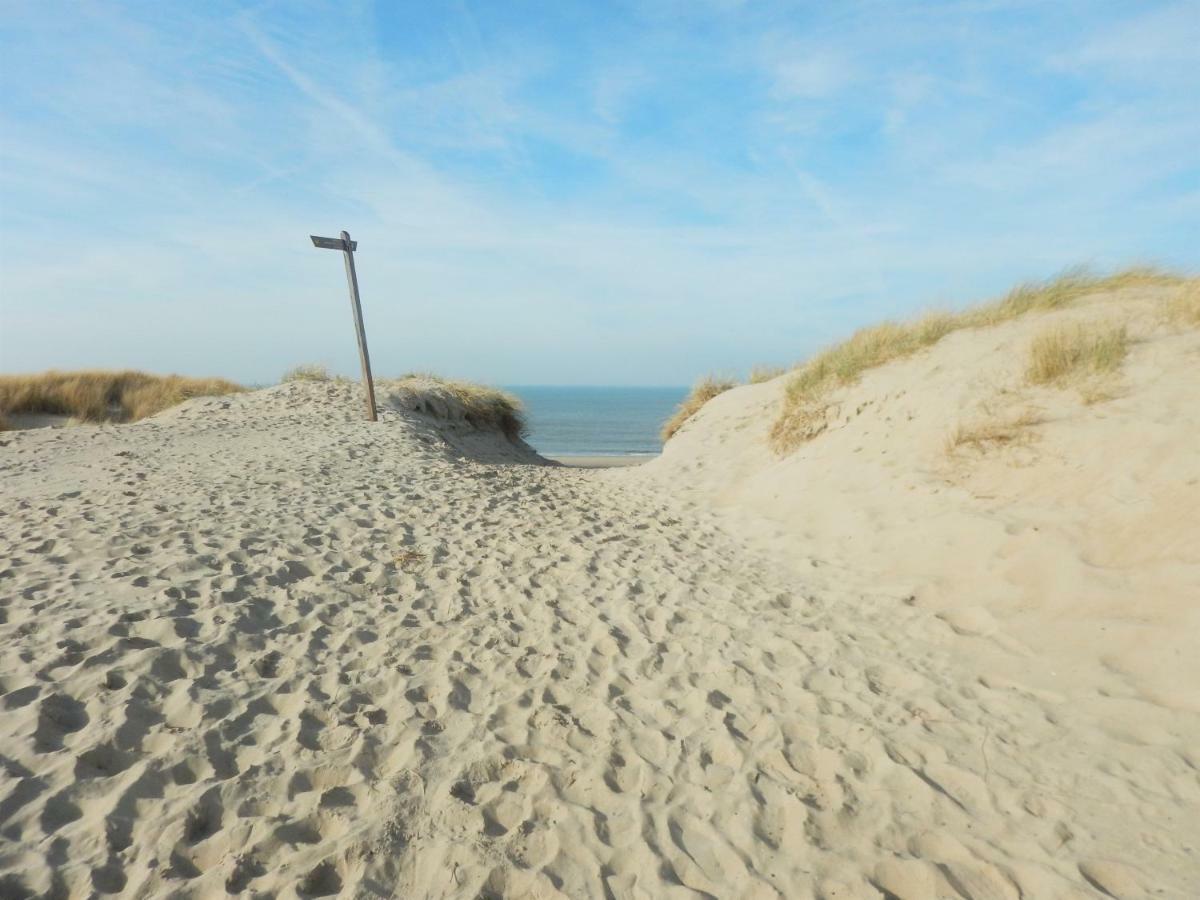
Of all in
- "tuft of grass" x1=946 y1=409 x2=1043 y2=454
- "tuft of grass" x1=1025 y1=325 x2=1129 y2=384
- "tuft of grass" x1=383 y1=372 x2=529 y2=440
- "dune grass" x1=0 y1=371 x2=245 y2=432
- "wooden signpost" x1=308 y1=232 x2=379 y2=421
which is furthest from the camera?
"dune grass" x1=0 y1=371 x2=245 y2=432

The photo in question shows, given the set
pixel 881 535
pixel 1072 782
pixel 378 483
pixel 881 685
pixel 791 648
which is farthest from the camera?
pixel 378 483

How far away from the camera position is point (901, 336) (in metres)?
9.98

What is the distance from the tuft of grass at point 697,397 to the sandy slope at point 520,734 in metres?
9.77

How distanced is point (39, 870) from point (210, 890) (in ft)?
1.95

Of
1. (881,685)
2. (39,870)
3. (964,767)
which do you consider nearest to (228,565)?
(39,870)

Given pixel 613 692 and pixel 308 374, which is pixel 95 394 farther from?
pixel 613 692

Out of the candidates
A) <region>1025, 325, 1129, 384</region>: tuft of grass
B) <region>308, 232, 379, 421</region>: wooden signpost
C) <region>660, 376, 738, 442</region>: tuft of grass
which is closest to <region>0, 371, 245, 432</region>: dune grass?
<region>308, 232, 379, 421</region>: wooden signpost

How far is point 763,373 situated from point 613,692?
506 inches

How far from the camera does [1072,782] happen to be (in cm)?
324

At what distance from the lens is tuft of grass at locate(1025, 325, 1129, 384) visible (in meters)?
6.69

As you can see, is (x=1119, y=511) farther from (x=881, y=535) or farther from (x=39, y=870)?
(x=39, y=870)

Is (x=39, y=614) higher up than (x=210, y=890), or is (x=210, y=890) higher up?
(x=39, y=614)

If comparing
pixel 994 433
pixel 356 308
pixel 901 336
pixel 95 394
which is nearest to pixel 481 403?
pixel 356 308

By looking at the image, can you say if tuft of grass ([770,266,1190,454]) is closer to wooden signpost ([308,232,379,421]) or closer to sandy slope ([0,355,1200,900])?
sandy slope ([0,355,1200,900])
